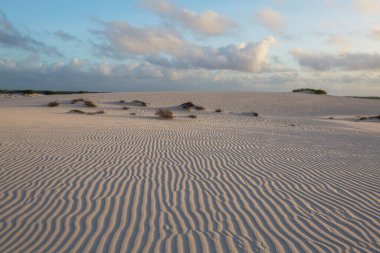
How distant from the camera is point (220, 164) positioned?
7418mm

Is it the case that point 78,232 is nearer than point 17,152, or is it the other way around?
point 78,232

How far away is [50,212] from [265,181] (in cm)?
370

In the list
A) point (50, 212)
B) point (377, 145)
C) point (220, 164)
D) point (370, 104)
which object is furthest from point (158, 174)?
point (370, 104)

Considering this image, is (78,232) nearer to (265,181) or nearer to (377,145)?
(265,181)

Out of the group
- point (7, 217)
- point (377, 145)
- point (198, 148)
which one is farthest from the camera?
point (377, 145)

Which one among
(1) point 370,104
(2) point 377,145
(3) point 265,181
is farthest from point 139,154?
(1) point 370,104

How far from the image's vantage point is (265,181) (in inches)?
238

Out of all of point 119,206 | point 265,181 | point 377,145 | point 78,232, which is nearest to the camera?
point 78,232

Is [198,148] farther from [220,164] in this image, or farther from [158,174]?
[158,174]

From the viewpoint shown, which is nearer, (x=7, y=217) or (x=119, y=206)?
(x=7, y=217)

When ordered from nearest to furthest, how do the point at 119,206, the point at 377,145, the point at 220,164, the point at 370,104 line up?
1. the point at 119,206
2. the point at 220,164
3. the point at 377,145
4. the point at 370,104

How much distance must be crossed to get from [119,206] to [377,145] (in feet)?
33.6

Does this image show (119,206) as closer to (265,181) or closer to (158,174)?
(158,174)

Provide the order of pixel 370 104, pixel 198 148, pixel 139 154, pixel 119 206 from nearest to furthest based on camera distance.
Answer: pixel 119 206
pixel 139 154
pixel 198 148
pixel 370 104
